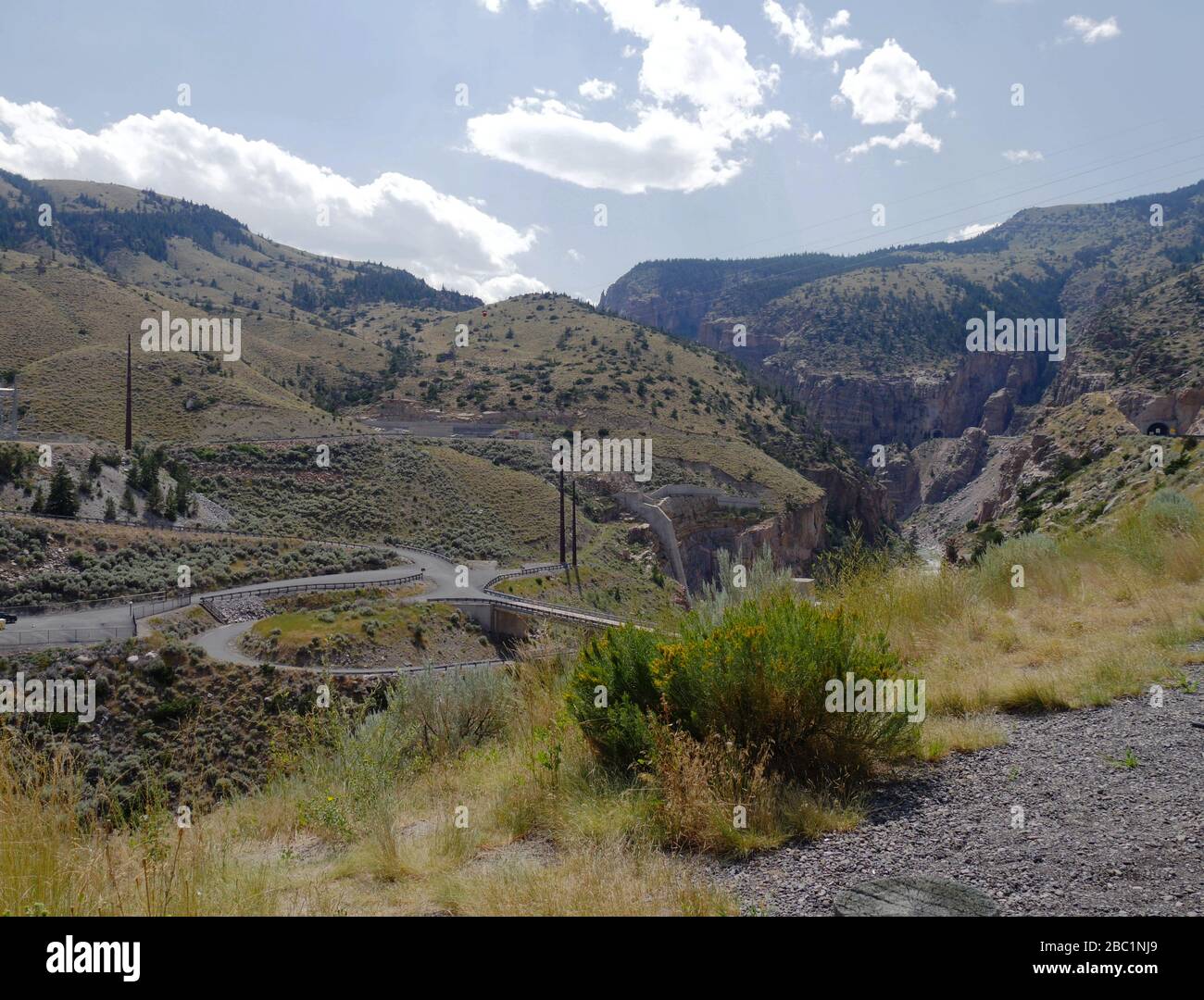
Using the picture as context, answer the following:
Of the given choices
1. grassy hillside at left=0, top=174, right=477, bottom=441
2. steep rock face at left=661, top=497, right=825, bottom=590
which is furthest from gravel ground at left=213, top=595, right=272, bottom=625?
steep rock face at left=661, top=497, right=825, bottom=590

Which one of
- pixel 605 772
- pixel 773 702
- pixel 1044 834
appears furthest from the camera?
pixel 605 772

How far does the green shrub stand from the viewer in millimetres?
5555

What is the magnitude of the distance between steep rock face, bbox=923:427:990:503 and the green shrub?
14183 cm

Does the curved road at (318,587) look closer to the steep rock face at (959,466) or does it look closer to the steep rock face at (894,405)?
the steep rock face at (959,466)

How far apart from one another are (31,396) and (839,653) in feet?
233

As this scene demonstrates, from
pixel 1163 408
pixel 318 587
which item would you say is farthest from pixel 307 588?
pixel 1163 408

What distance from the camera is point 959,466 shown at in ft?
464

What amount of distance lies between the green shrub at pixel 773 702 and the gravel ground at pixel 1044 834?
44 cm

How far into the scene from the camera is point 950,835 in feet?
14.0

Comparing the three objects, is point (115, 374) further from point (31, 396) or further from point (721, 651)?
point (721, 651)

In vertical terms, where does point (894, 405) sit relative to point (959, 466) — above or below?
above

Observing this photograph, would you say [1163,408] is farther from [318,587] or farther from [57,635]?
[57,635]

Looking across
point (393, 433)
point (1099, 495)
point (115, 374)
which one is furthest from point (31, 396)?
point (1099, 495)

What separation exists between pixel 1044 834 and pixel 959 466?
150430 mm
